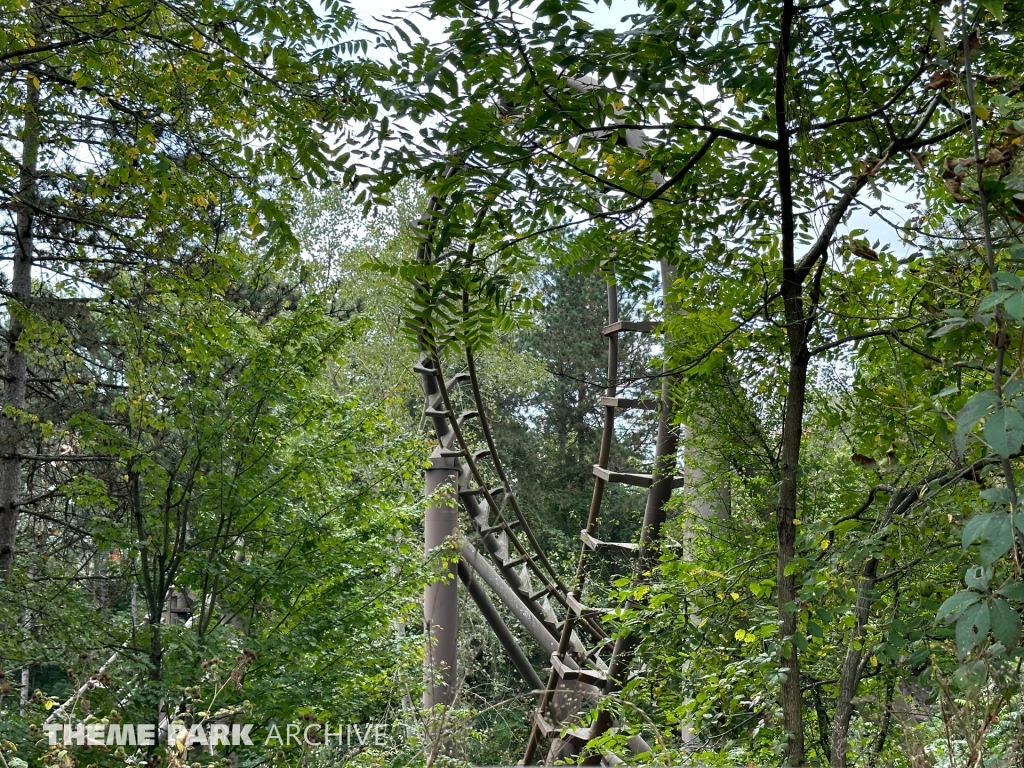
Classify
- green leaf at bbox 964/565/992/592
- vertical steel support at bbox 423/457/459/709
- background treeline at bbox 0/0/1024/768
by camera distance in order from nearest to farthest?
green leaf at bbox 964/565/992/592, background treeline at bbox 0/0/1024/768, vertical steel support at bbox 423/457/459/709

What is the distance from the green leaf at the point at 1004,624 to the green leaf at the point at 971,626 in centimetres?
1

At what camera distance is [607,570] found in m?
15.5

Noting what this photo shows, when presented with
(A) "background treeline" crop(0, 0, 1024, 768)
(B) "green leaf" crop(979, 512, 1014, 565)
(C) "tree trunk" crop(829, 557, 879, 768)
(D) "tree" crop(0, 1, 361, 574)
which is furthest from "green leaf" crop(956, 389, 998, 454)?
(D) "tree" crop(0, 1, 361, 574)

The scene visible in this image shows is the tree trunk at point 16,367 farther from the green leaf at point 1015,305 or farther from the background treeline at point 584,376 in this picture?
the green leaf at point 1015,305

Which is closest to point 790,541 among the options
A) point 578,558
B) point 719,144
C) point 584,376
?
point 719,144

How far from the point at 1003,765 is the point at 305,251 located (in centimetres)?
1659

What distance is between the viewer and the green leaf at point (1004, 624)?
1.09 metres

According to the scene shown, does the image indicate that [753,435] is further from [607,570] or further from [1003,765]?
[607,570]

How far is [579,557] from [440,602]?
3.23 metres

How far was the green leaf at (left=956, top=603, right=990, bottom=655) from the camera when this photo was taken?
3.65 feet

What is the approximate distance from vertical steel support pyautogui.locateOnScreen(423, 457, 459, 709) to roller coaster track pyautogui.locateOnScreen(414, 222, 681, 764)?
176 millimetres

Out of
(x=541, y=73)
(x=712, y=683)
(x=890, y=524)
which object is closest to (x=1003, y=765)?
(x=890, y=524)

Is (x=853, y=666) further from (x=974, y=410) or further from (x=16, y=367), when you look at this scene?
(x=16, y=367)

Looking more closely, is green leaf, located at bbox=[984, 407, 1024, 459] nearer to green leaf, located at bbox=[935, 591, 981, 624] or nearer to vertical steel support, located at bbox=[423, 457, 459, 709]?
green leaf, located at bbox=[935, 591, 981, 624]
